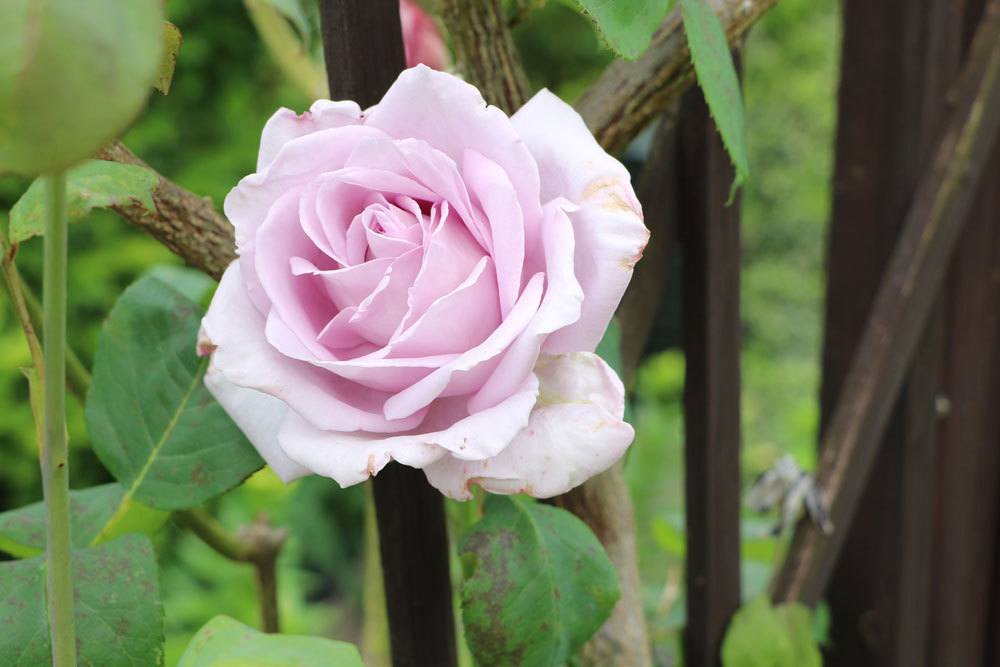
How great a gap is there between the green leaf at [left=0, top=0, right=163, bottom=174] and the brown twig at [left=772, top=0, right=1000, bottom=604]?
0.63m

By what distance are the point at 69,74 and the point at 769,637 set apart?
1.98 ft

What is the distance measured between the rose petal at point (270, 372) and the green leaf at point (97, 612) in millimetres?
103

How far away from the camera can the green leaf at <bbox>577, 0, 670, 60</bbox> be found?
0.37m

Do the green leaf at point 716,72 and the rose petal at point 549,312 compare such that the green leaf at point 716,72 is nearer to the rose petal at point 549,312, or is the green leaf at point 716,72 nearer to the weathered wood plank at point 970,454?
the rose petal at point 549,312

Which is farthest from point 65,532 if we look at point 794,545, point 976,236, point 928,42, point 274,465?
point 976,236

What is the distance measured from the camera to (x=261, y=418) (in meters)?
0.39

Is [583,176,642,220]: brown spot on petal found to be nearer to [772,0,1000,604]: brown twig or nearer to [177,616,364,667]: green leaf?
[177,616,364,667]: green leaf

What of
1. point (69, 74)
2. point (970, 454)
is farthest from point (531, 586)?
point (970, 454)

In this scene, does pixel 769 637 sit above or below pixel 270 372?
below

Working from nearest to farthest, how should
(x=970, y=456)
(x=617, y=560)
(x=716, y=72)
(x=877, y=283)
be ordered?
(x=716, y=72) < (x=617, y=560) < (x=877, y=283) < (x=970, y=456)

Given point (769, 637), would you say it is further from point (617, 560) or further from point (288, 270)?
point (288, 270)

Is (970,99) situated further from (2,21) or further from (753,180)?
(753,180)

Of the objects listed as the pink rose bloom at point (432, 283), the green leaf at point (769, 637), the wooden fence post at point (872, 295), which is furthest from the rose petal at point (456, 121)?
the wooden fence post at point (872, 295)

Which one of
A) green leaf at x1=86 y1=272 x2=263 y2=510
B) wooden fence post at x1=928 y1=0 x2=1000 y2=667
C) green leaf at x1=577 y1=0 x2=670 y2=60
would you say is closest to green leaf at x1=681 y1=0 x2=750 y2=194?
green leaf at x1=577 y1=0 x2=670 y2=60
